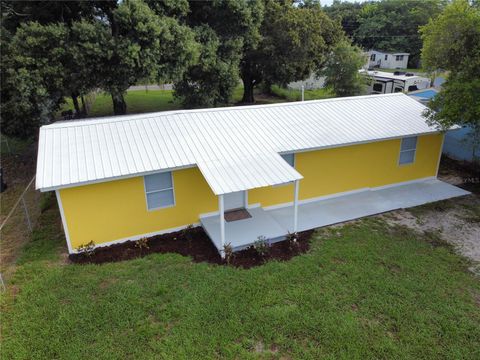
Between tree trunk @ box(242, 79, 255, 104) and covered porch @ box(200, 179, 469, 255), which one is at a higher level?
tree trunk @ box(242, 79, 255, 104)

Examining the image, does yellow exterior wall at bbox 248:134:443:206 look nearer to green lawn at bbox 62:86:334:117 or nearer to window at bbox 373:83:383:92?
green lawn at bbox 62:86:334:117

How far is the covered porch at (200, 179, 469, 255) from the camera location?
9828 mm

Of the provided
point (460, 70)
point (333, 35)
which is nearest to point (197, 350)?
point (460, 70)

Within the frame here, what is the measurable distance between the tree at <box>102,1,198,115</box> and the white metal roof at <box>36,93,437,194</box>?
14.0 feet

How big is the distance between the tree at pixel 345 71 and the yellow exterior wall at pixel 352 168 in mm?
13693

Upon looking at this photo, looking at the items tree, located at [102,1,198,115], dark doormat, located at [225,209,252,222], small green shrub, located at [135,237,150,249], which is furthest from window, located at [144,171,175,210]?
tree, located at [102,1,198,115]

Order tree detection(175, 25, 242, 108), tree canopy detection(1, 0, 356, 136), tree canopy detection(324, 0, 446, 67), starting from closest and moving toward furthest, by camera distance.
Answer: tree canopy detection(1, 0, 356, 136)
tree detection(175, 25, 242, 108)
tree canopy detection(324, 0, 446, 67)

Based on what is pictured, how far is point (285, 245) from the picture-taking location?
9.77 metres

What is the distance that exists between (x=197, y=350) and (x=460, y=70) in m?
11.0

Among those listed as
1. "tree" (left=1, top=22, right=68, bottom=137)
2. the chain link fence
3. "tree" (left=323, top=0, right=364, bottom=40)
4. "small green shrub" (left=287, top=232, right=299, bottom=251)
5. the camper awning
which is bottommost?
the chain link fence

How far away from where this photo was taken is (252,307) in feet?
24.5

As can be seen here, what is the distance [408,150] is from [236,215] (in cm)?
711

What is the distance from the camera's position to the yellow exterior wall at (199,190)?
934 cm

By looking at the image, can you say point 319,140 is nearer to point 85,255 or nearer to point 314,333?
point 314,333
